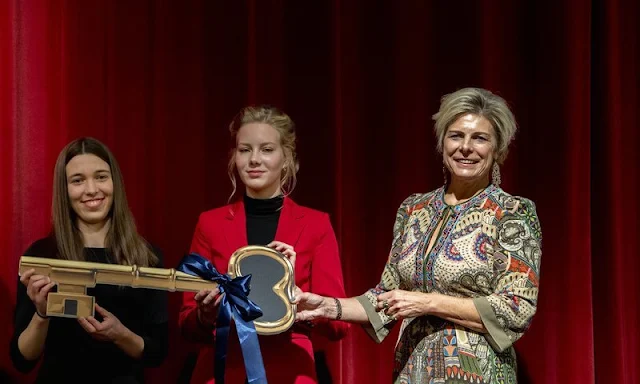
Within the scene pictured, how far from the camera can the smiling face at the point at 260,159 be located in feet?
8.69

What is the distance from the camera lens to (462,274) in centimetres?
234

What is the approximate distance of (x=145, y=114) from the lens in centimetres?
319

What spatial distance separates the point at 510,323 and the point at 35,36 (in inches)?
74.9

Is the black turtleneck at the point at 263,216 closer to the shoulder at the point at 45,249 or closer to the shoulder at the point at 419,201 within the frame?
the shoulder at the point at 419,201

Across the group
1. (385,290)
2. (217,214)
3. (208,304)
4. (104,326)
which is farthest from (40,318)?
(385,290)

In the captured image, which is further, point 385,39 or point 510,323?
point 385,39

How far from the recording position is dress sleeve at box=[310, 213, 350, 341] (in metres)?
2.57

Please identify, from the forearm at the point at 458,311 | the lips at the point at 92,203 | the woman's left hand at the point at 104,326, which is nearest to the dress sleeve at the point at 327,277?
the forearm at the point at 458,311

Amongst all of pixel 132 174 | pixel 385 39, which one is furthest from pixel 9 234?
pixel 385 39

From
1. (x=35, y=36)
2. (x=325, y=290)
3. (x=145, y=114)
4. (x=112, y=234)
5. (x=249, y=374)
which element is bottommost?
(x=249, y=374)

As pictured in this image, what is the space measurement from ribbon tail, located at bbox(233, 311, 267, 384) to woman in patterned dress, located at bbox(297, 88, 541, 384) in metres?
0.16

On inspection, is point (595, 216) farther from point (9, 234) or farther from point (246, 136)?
point (9, 234)

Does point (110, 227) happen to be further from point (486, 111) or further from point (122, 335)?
point (486, 111)

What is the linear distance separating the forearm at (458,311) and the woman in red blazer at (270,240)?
1.26ft
